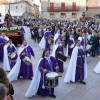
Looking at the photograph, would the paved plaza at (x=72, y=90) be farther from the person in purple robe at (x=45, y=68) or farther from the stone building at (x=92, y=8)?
the stone building at (x=92, y=8)

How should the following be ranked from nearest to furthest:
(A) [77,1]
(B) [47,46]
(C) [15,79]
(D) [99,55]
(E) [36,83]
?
1. (E) [36,83]
2. (C) [15,79]
3. (D) [99,55]
4. (B) [47,46]
5. (A) [77,1]

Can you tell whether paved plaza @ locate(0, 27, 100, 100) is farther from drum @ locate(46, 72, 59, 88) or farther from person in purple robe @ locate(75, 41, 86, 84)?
drum @ locate(46, 72, 59, 88)

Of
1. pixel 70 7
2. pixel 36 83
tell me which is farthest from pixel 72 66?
pixel 70 7

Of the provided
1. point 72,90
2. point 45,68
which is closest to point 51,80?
point 45,68

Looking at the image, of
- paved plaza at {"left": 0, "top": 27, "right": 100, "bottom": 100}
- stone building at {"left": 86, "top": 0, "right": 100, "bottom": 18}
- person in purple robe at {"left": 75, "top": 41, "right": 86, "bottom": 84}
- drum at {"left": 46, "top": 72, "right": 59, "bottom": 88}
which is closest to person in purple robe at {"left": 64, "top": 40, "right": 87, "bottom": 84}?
person in purple robe at {"left": 75, "top": 41, "right": 86, "bottom": 84}

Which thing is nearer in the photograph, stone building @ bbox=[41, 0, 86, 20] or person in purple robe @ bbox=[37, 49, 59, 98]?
person in purple robe @ bbox=[37, 49, 59, 98]

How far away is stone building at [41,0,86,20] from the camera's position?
142ft

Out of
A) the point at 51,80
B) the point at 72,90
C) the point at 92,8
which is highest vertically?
the point at 92,8

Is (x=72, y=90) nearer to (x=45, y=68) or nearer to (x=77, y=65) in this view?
(x=77, y=65)

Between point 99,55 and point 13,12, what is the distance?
4316 cm

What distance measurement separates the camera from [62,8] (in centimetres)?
4356

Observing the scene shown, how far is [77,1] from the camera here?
4322 centimetres

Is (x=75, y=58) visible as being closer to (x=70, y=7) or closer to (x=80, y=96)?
(x=80, y=96)

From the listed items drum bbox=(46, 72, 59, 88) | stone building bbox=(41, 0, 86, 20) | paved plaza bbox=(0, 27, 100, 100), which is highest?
stone building bbox=(41, 0, 86, 20)
